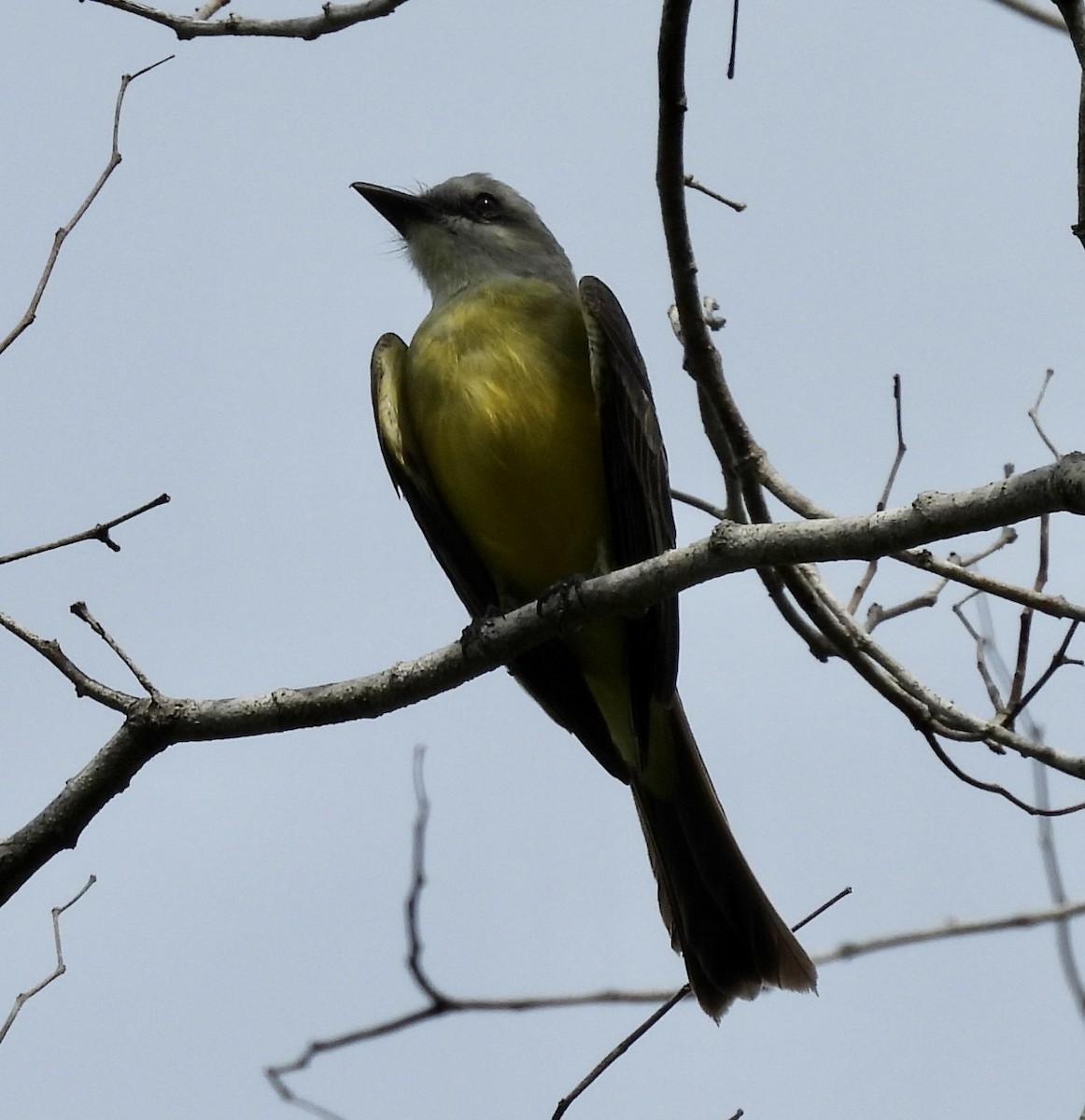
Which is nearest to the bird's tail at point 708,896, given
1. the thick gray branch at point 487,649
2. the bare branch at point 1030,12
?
the thick gray branch at point 487,649

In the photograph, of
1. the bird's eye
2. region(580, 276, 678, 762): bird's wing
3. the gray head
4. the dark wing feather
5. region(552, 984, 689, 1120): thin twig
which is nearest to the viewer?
region(552, 984, 689, 1120): thin twig

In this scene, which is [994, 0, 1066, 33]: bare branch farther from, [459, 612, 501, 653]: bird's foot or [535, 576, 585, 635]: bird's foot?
[459, 612, 501, 653]: bird's foot

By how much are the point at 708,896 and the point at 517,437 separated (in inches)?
77.6

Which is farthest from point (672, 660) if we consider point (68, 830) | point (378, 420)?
point (68, 830)

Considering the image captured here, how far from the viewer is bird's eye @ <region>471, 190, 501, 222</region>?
746 cm

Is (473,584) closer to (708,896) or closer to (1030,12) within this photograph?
(708,896)

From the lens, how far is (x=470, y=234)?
7250mm

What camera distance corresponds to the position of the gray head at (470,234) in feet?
23.3

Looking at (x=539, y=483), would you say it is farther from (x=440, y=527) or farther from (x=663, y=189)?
(x=663, y=189)

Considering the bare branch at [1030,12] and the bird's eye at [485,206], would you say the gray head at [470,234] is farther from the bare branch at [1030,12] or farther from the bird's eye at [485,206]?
the bare branch at [1030,12]

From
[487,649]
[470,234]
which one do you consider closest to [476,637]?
[487,649]

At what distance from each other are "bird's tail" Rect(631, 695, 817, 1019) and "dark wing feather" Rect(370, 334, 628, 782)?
25 centimetres

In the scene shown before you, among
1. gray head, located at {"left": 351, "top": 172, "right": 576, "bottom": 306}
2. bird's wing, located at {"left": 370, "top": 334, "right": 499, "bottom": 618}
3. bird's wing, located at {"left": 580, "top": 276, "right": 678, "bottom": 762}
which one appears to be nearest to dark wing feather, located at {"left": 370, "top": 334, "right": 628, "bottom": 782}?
bird's wing, located at {"left": 370, "top": 334, "right": 499, "bottom": 618}

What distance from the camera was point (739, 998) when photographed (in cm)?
598
